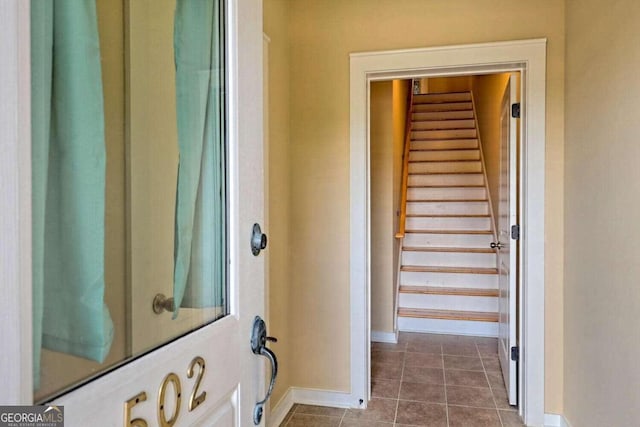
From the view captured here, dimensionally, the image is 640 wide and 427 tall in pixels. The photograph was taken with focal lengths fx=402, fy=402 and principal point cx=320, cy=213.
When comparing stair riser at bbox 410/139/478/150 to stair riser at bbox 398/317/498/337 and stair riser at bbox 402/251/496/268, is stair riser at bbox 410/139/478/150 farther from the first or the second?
stair riser at bbox 398/317/498/337

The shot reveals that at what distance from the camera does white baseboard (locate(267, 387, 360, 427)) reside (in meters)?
2.53

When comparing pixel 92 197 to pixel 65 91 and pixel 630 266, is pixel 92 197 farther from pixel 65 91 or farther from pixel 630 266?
pixel 630 266

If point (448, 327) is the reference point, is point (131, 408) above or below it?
above

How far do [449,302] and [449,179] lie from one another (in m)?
1.91

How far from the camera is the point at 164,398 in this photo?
60cm

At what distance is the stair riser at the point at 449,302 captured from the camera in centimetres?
411

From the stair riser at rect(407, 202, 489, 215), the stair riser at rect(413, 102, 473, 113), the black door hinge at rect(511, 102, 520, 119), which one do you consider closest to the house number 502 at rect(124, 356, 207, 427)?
the black door hinge at rect(511, 102, 520, 119)

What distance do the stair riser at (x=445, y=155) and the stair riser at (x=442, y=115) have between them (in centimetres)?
92

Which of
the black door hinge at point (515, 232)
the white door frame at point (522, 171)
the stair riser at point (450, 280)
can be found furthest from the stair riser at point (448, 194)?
the white door frame at point (522, 171)

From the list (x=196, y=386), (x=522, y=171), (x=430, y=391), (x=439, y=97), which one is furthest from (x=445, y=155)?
(x=196, y=386)

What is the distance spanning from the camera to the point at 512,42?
230cm

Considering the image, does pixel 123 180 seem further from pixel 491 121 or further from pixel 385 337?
pixel 491 121

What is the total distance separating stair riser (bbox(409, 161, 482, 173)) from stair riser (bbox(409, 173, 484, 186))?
0.11 metres

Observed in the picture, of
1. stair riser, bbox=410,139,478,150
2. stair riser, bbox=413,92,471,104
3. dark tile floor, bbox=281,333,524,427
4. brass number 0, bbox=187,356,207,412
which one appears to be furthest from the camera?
stair riser, bbox=413,92,471,104
